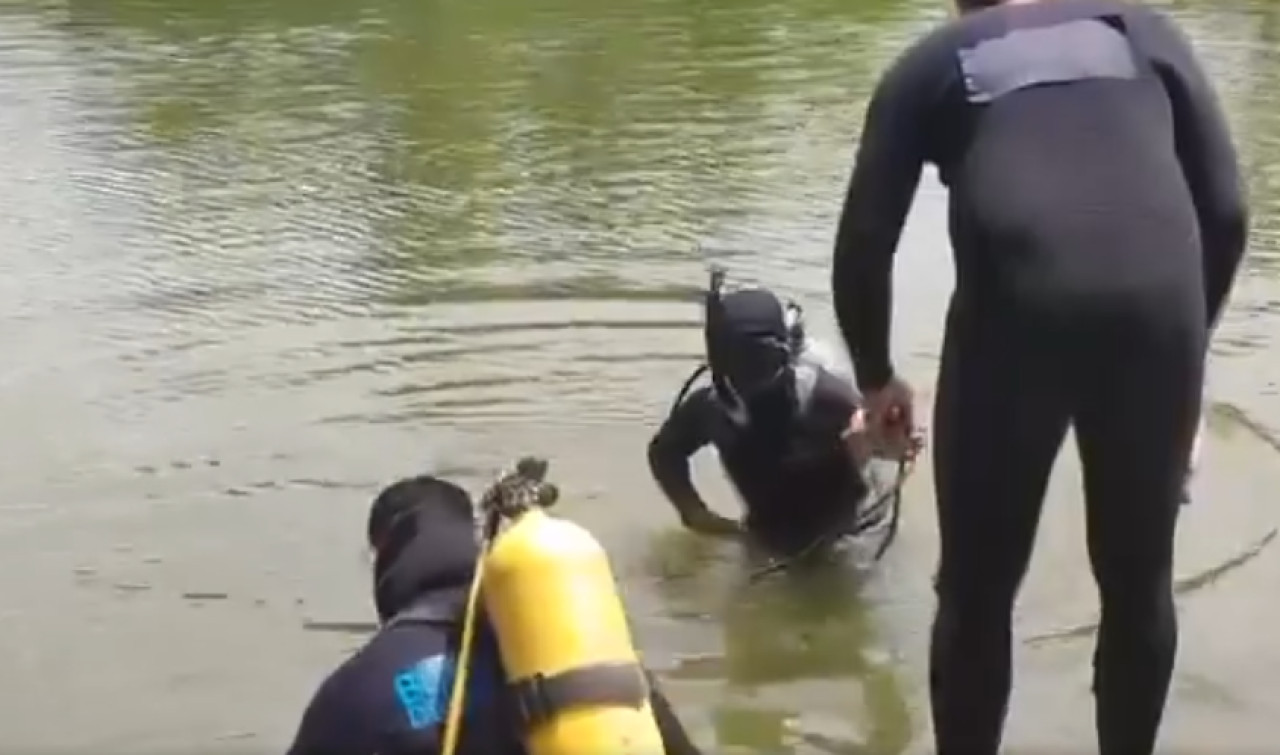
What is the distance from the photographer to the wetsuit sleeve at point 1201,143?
3.21 metres

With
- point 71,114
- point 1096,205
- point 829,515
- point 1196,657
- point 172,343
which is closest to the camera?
point 1096,205

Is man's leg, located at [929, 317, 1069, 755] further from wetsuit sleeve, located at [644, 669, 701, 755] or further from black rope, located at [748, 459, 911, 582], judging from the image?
black rope, located at [748, 459, 911, 582]

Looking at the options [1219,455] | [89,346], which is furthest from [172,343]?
[1219,455]

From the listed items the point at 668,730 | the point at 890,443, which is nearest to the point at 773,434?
the point at 890,443

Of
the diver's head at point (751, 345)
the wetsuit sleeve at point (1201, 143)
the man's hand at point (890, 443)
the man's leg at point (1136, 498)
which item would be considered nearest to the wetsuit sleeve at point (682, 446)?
the diver's head at point (751, 345)

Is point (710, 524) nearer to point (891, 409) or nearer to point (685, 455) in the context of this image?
point (685, 455)

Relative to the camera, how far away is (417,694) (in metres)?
2.47

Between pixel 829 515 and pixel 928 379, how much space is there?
132 cm

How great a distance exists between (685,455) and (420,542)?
2.19 m

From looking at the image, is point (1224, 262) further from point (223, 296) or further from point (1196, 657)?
point (223, 296)

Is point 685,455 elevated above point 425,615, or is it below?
below

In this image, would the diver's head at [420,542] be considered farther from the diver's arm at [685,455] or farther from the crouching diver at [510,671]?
the diver's arm at [685,455]

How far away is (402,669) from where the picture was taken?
8.20ft

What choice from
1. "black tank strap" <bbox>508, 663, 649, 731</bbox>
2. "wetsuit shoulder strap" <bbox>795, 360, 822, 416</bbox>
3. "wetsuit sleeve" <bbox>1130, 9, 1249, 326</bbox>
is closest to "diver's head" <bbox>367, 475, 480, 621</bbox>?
"black tank strap" <bbox>508, 663, 649, 731</bbox>
